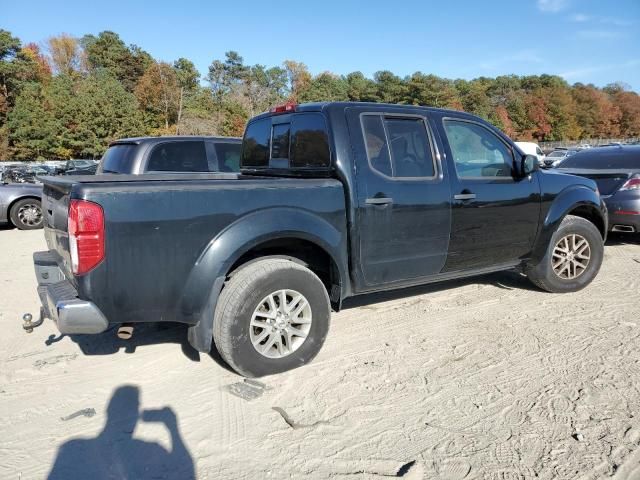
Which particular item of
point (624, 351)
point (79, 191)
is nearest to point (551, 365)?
point (624, 351)

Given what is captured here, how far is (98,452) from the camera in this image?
267cm

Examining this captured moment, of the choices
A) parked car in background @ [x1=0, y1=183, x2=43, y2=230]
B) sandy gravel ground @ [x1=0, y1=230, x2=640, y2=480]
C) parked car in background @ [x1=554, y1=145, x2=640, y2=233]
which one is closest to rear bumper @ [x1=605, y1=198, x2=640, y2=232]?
parked car in background @ [x1=554, y1=145, x2=640, y2=233]

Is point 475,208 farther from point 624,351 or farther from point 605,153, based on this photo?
point 605,153

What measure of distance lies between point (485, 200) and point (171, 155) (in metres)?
4.32

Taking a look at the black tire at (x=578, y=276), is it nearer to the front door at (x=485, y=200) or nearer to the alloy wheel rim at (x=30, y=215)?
the front door at (x=485, y=200)

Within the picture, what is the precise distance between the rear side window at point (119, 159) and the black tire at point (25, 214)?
4.84 meters

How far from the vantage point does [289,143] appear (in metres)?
4.37

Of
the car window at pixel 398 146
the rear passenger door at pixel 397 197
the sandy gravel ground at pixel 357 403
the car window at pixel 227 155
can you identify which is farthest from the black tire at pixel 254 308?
the car window at pixel 227 155

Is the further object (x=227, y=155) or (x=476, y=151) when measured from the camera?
(x=227, y=155)

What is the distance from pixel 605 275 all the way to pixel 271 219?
4.77m

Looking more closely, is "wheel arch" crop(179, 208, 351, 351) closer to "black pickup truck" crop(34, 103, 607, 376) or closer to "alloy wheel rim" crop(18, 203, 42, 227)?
"black pickup truck" crop(34, 103, 607, 376)

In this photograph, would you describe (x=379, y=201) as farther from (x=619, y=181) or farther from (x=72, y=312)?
(x=619, y=181)

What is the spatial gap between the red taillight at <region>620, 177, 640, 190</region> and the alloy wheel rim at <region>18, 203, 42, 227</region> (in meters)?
11.3

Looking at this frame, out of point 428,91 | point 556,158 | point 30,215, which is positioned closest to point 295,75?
point 428,91
